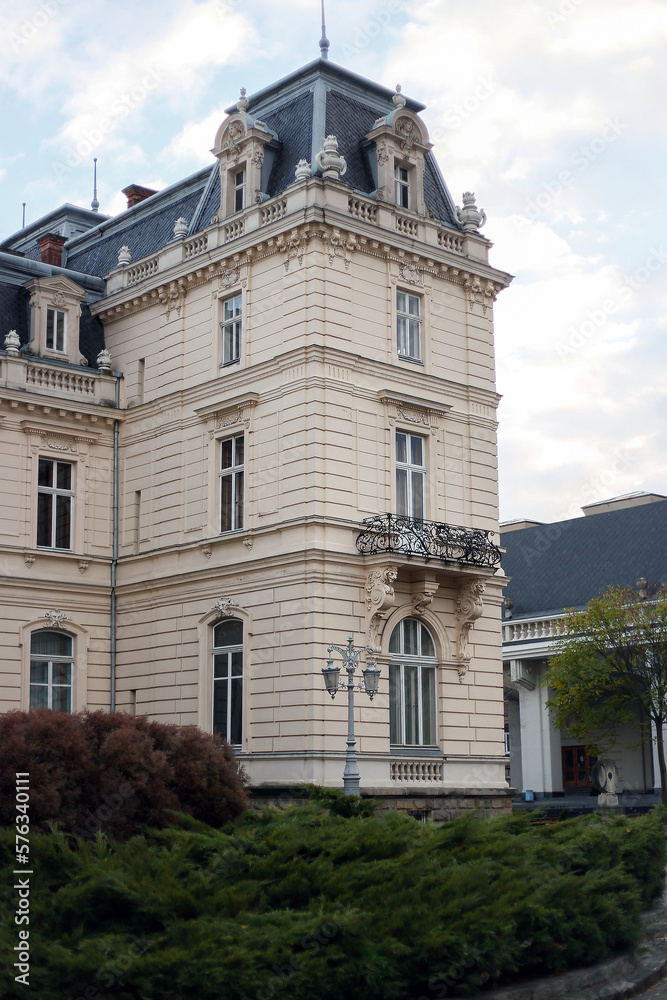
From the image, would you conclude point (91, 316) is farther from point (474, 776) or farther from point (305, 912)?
point (305, 912)

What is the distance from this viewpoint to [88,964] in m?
10.4

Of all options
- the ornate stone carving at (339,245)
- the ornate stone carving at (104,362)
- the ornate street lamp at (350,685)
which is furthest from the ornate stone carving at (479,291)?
the ornate street lamp at (350,685)

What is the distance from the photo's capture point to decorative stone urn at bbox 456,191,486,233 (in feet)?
107

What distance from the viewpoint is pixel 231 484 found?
99.6 ft

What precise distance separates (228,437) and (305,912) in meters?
20.0

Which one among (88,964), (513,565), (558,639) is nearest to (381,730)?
(88,964)

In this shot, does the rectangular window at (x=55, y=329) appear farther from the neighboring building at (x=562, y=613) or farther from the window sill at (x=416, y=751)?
the neighboring building at (x=562, y=613)

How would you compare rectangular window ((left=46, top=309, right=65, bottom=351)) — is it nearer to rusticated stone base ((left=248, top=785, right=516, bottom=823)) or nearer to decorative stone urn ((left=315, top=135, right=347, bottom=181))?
decorative stone urn ((left=315, top=135, right=347, bottom=181))

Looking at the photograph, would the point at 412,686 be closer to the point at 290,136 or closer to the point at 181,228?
the point at 181,228

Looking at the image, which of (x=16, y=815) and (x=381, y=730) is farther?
(x=381, y=730)

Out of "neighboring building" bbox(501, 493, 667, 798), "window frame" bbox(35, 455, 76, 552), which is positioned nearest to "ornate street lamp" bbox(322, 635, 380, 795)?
"window frame" bbox(35, 455, 76, 552)

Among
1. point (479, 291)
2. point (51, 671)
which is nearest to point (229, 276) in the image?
point (479, 291)

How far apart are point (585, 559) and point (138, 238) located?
2809cm

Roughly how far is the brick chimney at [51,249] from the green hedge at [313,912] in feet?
95.7
